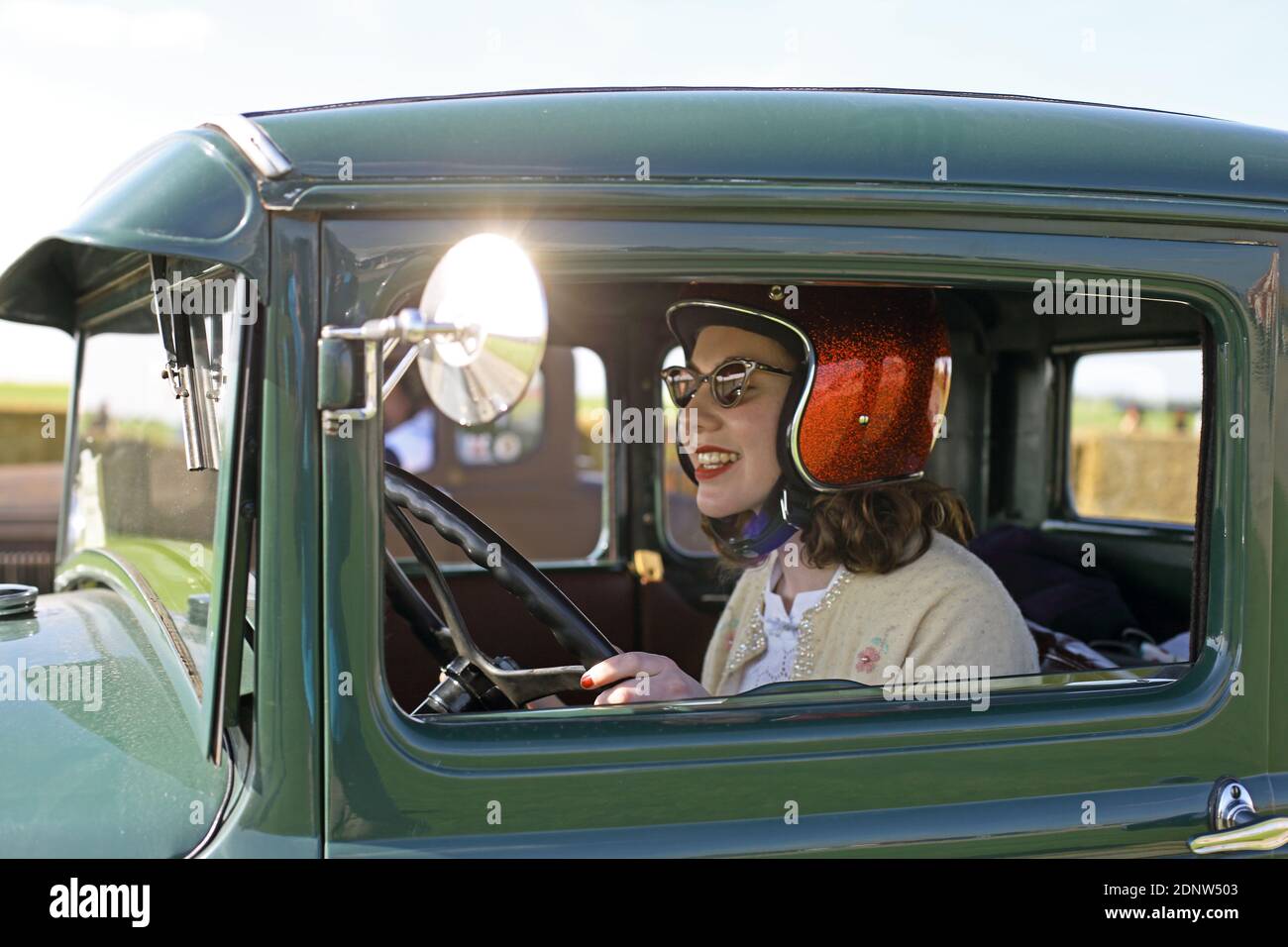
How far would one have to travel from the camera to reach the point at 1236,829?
1.34 meters

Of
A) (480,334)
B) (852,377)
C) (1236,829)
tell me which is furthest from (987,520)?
(480,334)

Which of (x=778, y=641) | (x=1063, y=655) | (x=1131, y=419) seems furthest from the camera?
(x=1131, y=419)

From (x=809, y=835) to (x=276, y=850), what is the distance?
1.96ft

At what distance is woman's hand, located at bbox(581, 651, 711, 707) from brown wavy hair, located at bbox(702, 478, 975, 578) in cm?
48

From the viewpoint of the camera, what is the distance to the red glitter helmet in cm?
177

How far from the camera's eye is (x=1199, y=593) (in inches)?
57.3

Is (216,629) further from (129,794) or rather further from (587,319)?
(587,319)

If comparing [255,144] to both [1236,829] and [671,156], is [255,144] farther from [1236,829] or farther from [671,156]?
[1236,829]

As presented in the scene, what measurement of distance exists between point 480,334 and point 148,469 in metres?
1.01

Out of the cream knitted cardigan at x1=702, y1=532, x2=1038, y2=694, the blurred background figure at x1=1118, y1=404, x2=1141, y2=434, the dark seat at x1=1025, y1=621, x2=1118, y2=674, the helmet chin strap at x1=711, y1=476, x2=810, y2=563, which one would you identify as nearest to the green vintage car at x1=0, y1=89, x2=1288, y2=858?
the cream knitted cardigan at x1=702, y1=532, x2=1038, y2=694

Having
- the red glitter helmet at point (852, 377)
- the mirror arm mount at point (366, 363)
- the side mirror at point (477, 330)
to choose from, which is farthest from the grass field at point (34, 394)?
the side mirror at point (477, 330)

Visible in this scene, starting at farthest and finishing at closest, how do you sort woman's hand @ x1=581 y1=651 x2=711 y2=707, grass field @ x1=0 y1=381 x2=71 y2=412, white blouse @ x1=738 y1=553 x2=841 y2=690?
grass field @ x1=0 y1=381 x2=71 y2=412 < white blouse @ x1=738 y1=553 x2=841 y2=690 < woman's hand @ x1=581 y1=651 x2=711 y2=707

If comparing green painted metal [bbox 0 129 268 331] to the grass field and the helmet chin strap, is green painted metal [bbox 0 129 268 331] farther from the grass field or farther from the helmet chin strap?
the grass field
